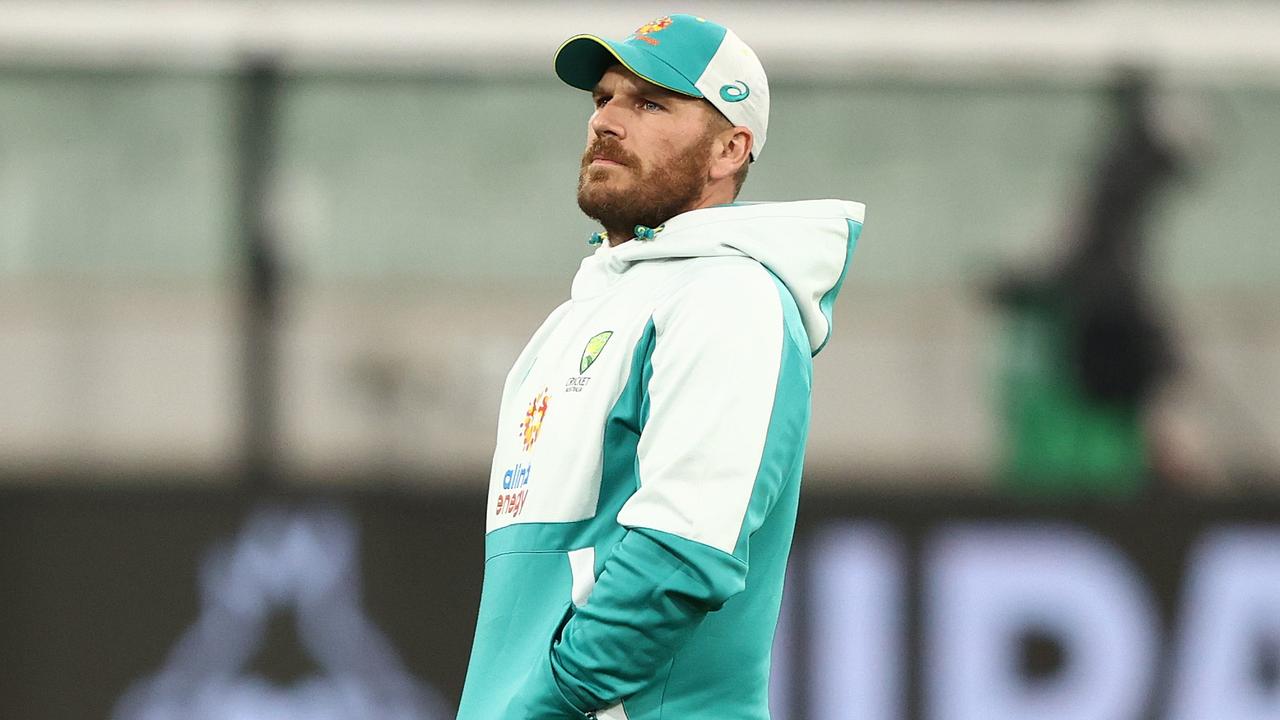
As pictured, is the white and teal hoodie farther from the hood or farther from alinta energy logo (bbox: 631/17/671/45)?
alinta energy logo (bbox: 631/17/671/45)

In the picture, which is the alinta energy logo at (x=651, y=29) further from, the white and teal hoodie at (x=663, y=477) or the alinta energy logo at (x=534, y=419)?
the alinta energy logo at (x=534, y=419)

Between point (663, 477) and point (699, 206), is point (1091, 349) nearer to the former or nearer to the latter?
point (699, 206)

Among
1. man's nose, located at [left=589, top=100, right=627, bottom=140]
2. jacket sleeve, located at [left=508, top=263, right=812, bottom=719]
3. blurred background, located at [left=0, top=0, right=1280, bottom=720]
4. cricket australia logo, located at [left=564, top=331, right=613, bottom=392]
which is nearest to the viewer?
jacket sleeve, located at [left=508, top=263, right=812, bottom=719]

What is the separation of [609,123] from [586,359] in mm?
304

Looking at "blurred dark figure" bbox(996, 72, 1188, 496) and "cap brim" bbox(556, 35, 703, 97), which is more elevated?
"cap brim" bbox(556, 35, 703, 97)

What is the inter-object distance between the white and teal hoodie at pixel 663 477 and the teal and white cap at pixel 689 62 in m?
0.15

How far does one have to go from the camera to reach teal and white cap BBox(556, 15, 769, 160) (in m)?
2.40

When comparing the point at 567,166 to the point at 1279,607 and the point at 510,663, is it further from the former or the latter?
the point at 510,663

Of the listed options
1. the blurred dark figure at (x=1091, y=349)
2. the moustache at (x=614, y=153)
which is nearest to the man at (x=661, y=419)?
the moustache at (x=614, y=153)

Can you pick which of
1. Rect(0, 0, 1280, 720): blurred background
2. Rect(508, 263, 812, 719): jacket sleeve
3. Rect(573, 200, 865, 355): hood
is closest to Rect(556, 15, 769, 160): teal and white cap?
Rect(573, 200, 865, 355): hood

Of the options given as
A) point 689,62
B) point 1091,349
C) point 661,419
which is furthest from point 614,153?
point 1091,349

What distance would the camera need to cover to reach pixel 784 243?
2365 millimetres

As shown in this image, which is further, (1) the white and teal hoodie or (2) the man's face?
(2) the man's face

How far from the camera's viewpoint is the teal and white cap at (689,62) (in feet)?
7.89
